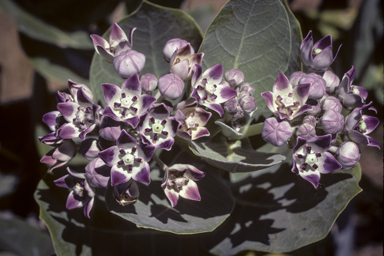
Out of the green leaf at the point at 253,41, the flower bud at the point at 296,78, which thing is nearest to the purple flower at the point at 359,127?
the flower bud at the point at 296,78

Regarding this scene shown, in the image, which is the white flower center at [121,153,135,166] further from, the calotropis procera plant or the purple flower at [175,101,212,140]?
the purple flower at [175,101,212,140]

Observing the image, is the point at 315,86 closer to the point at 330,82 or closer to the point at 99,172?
the point at 330,82

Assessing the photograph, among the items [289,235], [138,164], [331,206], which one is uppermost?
[138,164]

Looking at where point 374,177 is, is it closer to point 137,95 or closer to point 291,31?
point 291,31

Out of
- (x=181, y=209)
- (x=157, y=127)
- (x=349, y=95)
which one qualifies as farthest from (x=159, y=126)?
(x=349, y=95)

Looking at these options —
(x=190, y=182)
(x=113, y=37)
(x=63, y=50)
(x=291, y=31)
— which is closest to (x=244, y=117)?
(x=190, y=182)

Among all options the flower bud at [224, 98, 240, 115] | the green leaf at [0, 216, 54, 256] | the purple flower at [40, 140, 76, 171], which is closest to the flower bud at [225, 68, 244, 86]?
the flower bud at [224, 98, 240, 115]
